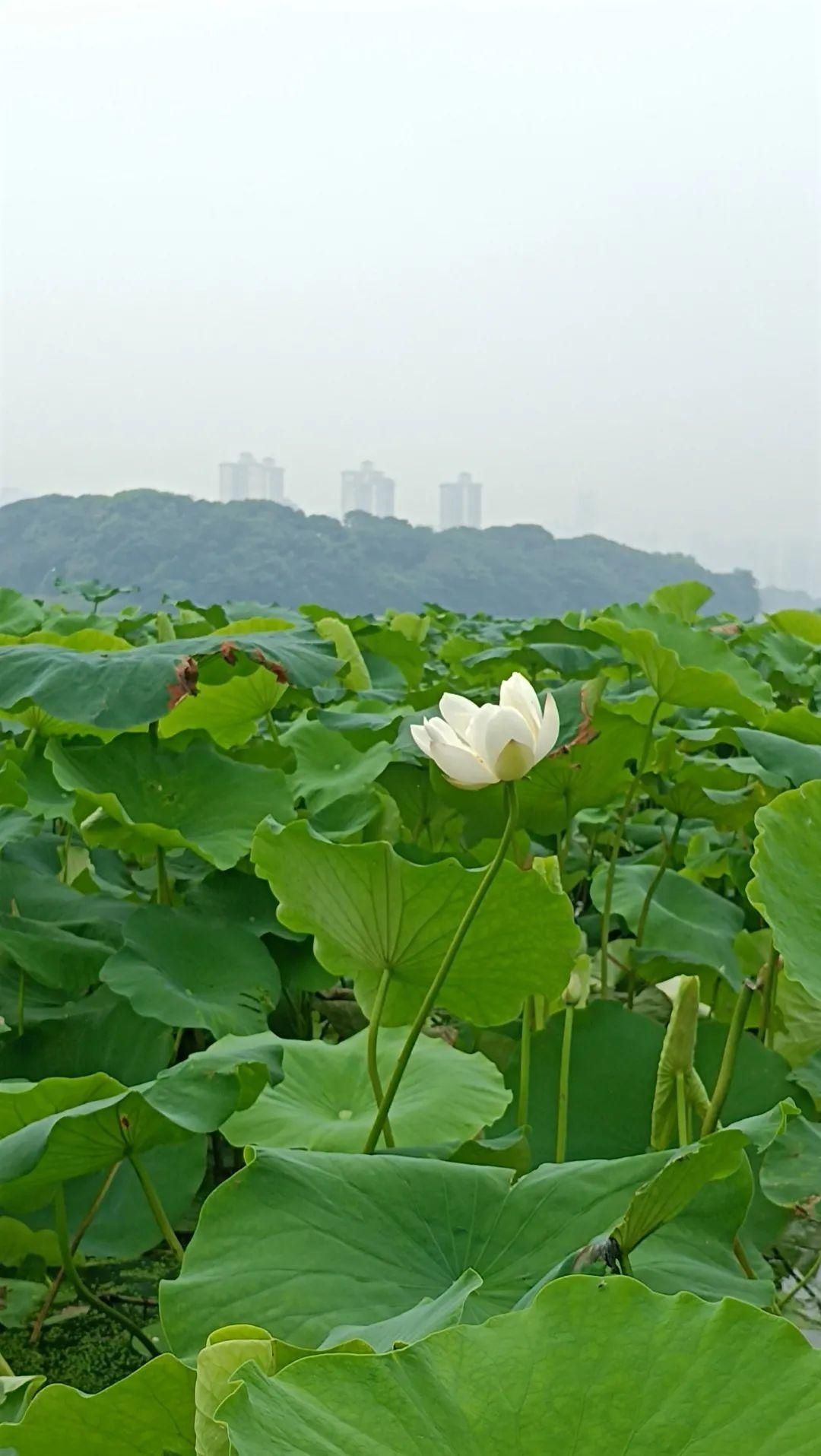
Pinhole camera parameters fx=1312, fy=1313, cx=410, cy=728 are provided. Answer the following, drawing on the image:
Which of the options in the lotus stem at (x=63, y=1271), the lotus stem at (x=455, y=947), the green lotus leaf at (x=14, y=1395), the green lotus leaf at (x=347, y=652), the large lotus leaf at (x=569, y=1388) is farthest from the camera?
the green lotus leaf at (x=347, y=652)

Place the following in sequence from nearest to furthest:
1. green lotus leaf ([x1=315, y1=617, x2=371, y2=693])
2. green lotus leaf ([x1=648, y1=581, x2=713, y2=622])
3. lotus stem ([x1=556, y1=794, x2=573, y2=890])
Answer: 1. lotus stem ([x1=556, y1=794, x2=573, y2=890])
2. green lotus leaf ([x1=315, y1=617, x2=371, y2=693])
3. green lotus leaf ([x1=648, y1=581, x2=713, y2=622])

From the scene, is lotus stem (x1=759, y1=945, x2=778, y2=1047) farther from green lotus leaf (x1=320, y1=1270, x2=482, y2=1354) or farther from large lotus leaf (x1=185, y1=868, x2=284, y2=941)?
green lotus leaf (x1=320, y1=1270, x2=482, y2=1354)

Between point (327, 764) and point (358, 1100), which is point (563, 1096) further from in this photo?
point (327, 764)

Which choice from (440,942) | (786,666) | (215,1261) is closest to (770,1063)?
(440,942)

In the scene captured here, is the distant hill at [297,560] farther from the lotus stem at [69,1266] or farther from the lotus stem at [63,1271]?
the lotus stem at [69,1266]

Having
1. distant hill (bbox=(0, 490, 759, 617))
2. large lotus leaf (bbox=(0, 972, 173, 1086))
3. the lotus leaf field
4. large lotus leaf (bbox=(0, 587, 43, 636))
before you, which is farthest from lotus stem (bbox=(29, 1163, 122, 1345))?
distant hill (bbox=(0, 490, 759, 617))

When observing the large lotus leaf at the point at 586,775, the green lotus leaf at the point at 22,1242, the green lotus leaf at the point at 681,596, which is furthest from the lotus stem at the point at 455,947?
the green lotus leaf at the point at 681,596
